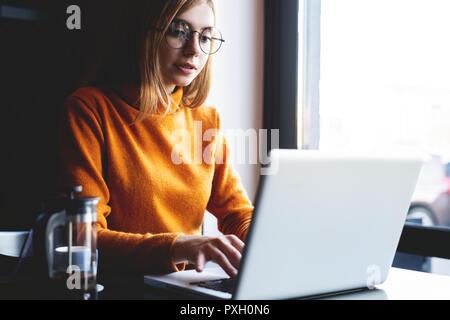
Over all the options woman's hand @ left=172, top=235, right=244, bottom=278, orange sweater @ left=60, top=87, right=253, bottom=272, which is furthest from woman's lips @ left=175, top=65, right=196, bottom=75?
woman's hand @ left=172, top=235, right=244, bottom=278

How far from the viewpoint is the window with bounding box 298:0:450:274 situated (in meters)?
1.93

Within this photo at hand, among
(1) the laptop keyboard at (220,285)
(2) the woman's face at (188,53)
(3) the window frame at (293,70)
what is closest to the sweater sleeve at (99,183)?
(1) the laptop keyboard at (220,285)

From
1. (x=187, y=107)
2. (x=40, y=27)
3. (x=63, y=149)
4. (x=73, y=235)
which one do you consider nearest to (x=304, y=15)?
(x=187, y=107)

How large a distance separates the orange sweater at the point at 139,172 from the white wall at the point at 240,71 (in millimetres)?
580

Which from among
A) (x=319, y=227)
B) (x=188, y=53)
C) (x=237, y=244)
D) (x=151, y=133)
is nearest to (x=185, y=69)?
(x=188, y=53)

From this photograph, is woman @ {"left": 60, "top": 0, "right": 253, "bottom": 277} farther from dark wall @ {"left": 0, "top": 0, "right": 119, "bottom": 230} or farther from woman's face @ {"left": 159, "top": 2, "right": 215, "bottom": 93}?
dark wall @ {"left": 0, "top": 0, "right": 119, "bottom": 230}

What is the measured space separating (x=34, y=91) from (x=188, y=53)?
0.77m

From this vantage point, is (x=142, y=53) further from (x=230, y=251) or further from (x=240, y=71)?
(x=240, y=71)

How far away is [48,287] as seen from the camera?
1000mm

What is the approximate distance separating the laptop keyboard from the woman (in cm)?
32

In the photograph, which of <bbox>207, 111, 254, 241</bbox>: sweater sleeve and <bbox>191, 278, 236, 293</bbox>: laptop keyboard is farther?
<bbox>207, 111, 254, 241</bbox>: sweater sleeve

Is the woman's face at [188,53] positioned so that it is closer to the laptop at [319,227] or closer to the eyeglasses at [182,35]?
the eyeglasses at [182,35]

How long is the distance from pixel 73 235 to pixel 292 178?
0.44 metres
